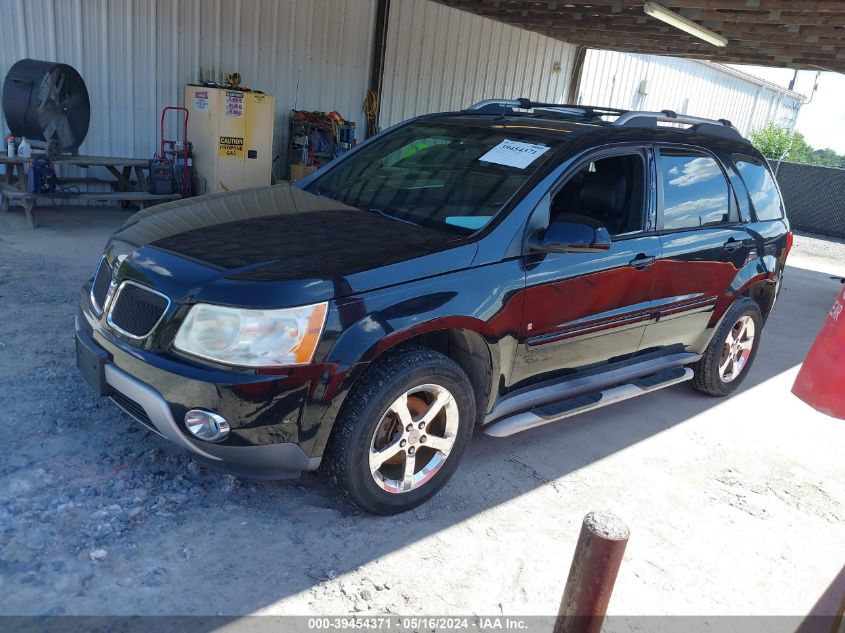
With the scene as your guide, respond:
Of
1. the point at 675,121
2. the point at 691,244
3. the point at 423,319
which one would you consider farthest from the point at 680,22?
the point at 423,319

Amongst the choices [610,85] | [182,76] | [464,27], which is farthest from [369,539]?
[610,85]

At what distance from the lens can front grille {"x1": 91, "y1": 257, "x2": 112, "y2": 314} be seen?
3.17 m

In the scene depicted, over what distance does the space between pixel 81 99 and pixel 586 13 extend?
8799 millimetres

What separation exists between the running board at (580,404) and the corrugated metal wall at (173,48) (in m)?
7.50

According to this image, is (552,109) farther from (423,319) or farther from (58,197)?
(58,197)

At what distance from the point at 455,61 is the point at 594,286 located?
444 inches

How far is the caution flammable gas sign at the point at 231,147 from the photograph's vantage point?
914 centimetres

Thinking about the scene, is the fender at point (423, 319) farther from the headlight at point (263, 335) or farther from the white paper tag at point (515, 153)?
the white paper tag at point (515, 153)

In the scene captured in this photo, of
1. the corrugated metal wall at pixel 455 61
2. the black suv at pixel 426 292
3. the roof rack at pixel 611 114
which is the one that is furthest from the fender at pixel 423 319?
the corrugated metal wall at pixel 455 61

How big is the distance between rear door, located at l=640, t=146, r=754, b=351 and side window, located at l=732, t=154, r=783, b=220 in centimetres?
27

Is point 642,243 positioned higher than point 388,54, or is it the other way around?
point 388,54

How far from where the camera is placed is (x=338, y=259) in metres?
2.93

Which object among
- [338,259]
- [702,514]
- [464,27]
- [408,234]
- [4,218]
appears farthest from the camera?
[464,27]

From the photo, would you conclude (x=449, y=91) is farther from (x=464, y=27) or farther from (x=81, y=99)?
(x=81, y=99)
